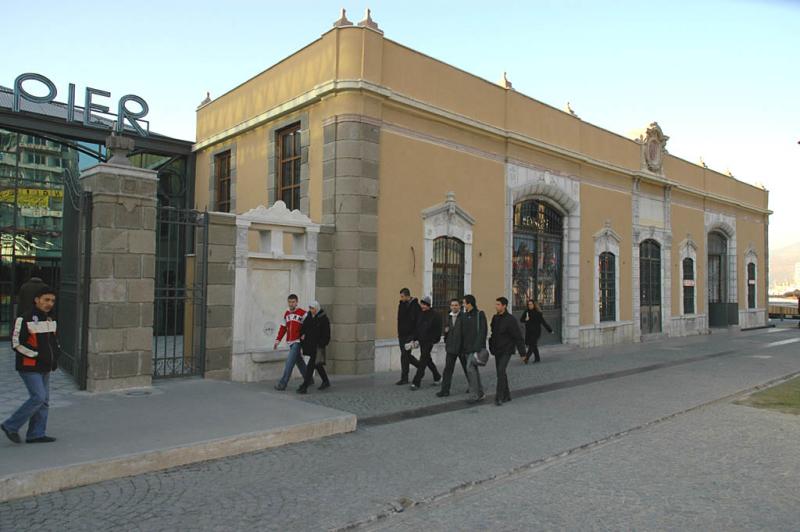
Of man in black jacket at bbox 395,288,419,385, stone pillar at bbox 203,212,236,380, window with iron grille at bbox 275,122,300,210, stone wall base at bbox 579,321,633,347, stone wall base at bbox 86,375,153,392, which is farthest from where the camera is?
stone wall base at bbox 579,321,633,347

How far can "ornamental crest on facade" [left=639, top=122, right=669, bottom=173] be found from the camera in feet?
73.0

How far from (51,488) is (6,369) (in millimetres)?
7495

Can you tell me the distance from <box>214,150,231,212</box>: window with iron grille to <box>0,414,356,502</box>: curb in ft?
36.9

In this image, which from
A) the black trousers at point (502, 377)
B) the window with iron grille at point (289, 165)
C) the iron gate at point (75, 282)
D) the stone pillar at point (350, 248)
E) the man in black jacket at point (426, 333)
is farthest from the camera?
the window with iron grille at point (289, 165)

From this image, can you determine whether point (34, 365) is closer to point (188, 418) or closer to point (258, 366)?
point (188, 418)

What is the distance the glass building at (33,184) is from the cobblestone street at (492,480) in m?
11.3

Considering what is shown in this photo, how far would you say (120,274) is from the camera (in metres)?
9.34

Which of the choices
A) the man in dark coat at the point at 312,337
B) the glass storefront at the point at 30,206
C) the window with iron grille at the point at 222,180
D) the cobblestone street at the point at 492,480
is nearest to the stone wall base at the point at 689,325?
the cobblestone street at the point at 492,480

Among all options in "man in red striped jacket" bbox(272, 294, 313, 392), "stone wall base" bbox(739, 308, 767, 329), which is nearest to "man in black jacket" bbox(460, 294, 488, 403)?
"man in red striped jacket" bbox(272, 294, 313, 392)

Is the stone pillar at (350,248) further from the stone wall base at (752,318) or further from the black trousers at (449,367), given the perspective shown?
the stone wall base at (752,318)

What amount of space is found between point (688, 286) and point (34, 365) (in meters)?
24.5

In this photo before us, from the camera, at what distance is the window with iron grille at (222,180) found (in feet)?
57.5

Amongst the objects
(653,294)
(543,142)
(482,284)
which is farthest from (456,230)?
(653,294)

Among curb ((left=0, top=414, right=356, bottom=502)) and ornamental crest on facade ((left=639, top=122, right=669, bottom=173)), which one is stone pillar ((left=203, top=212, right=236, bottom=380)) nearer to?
curb ((left=0, top=414, right=356, bottom=502))
